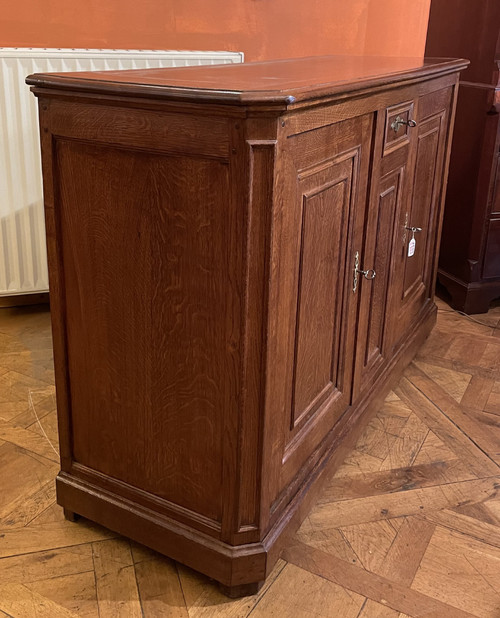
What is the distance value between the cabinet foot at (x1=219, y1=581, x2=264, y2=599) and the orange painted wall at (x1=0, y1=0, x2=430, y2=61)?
1.88m

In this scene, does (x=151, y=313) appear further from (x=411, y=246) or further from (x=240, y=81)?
(x=411, y=246)

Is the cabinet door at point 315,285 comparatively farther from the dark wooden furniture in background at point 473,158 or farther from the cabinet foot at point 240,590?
the dark wooden furniture in background at point 473,158

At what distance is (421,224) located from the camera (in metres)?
2.26

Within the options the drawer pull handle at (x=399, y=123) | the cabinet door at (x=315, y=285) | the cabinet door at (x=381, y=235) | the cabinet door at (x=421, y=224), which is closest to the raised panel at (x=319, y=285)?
the cabinet door at (x=315, y=285)

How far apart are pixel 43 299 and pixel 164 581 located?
1.61m

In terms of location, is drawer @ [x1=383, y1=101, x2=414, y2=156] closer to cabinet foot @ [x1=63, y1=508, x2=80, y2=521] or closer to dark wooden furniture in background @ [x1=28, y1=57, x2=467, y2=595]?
dark wooden furniture in background @ [x1=28, y1=57, x2=467, y2=595]

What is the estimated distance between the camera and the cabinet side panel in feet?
3.97

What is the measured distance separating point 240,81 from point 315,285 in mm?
425

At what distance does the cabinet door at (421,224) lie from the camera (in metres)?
2.03

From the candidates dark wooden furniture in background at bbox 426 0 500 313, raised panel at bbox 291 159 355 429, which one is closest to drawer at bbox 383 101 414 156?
raised panel at bbox 291 159 355 429

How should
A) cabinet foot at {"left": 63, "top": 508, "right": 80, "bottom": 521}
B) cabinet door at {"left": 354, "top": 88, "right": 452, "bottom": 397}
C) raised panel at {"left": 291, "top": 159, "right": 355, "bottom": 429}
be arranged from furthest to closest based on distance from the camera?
cabinet door at {"left": 354, "top": 88, "right": 452, "bottom": 397} < cabinet foot at {"left": 63, "top": 508, "right": 80, "bottom": 521} < raised panel at {"left": 291, "top": 159, "right": 355, "bottom": 429}

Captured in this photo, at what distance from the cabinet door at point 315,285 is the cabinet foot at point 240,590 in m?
0.20

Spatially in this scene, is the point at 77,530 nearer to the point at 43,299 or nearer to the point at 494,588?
the point at 494,588

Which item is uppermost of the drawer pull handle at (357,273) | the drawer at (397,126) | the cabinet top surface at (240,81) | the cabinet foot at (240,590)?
the cabinet top surface at (240,81)
